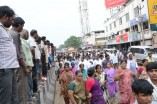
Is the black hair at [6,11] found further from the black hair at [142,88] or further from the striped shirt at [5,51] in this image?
the black hair at [142,88]

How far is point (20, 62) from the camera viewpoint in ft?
17.5

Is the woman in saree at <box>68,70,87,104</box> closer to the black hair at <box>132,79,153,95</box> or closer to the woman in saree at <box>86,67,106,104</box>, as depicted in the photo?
the woman in saree at <box>86,67,106,104</box>

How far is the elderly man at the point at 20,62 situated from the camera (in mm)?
5227

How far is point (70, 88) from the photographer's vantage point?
23.6 ft

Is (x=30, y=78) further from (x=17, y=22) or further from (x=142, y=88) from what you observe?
(x=142, y=88)

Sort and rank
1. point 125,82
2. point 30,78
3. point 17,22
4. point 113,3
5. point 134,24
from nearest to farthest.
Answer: point 17,22
point 30,78
point 125,82
point 134,24
point 113,3

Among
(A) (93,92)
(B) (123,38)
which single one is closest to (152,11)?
(A) (93,92)

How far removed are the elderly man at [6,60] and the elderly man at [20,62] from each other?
2.20 ft

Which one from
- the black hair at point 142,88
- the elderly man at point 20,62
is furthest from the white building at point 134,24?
the black hair at point 142,88

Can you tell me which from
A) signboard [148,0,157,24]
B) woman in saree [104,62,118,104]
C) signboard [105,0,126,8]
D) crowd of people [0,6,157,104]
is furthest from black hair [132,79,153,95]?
signboard [105,0,126,8]

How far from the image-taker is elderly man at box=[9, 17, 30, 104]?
523 centimetres

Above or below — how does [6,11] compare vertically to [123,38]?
below

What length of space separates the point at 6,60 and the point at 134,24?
133ft

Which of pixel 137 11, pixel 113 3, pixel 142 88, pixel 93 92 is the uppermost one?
pixel 113 3
